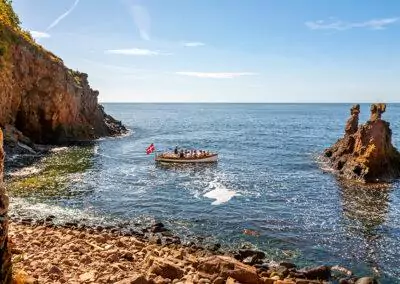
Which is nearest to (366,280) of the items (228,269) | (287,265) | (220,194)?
(287,265)

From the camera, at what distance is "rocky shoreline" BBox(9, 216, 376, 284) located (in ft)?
64.9

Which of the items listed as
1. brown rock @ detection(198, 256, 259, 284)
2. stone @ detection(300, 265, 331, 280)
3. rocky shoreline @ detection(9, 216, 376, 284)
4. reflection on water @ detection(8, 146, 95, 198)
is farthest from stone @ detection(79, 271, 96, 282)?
reflection on water @ detection(8, 146, 95, 198)

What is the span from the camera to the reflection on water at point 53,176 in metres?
41.0

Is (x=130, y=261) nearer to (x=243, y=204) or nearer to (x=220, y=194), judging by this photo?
(x=243, y=204)

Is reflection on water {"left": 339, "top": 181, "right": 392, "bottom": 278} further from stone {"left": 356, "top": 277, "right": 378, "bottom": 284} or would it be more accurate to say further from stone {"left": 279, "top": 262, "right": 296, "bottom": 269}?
stone {"left": 279, "top": 262, "right": 296, "bottom": 269}

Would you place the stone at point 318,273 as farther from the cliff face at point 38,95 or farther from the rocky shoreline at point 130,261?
the cliff face at point 38,95

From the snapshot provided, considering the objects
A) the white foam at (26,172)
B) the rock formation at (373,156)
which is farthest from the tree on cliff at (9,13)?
the rock formation at (373,156)

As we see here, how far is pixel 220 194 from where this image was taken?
43.2 metres

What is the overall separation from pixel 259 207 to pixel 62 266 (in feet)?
70.8

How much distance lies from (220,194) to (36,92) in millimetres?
47655

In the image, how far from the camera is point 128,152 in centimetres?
7431

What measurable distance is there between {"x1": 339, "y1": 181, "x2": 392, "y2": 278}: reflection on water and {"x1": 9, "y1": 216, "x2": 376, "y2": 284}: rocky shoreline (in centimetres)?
457

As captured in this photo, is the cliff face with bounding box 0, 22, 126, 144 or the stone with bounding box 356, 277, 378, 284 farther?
the cliff face with bounding box 0, 22, 126, 144

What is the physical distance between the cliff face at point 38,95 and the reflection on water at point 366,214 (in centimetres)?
4995
